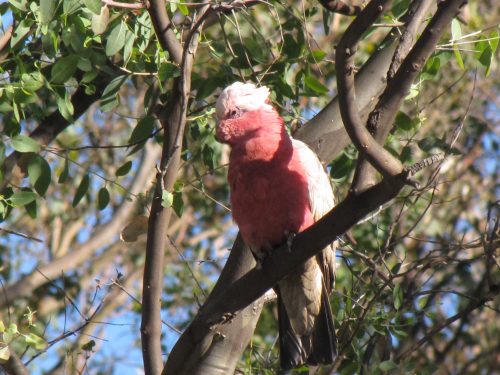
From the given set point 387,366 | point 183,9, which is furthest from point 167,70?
point 387,366

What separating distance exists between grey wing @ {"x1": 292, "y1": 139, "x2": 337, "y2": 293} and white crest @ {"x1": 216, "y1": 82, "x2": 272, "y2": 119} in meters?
0.27

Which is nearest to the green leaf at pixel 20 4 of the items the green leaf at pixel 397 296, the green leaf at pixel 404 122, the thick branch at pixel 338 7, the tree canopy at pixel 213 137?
the tree canopy at pixel 213 137

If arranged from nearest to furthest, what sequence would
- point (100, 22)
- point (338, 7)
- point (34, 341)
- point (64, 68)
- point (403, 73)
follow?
point (403, 73) → point (338, 7) → point (34, 341) → point (100, 22) → point (64, 68)

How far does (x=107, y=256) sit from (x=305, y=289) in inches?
173

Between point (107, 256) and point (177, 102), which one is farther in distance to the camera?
point (107, 256)

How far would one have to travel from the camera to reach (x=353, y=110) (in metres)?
2.97

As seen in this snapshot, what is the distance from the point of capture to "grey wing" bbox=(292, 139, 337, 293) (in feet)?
13.7

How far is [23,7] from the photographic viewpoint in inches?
160

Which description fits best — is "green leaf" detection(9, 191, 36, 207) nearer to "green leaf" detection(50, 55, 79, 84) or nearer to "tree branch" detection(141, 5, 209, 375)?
"green leaf" detection(50, 55, 79, 84)

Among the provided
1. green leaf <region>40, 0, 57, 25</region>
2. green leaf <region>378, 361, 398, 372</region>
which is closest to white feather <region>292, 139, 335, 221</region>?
green leaf <region>378, 361, 398, 372</region>

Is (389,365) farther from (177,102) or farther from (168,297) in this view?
(168,297)

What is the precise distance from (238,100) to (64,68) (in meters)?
0.86

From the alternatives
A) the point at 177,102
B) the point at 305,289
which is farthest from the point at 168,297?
the point at 177,102

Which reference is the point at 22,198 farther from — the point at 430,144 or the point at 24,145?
the point at 430,144
